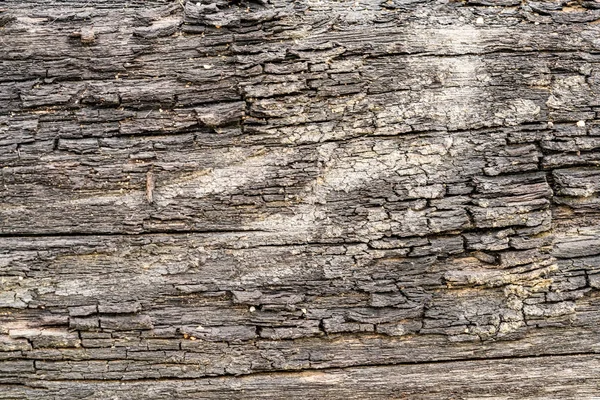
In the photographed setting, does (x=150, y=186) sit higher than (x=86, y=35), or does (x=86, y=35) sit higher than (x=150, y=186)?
(x=86, y=35)

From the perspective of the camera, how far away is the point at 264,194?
2.14 meters

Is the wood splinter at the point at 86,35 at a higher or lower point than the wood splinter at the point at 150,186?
higher

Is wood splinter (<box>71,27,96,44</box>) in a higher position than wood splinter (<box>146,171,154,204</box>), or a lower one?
higher

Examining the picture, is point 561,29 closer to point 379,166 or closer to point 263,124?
point 379,166

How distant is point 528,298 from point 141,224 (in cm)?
165

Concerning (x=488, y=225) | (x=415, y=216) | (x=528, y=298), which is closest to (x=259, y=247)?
(x=415, y=216)

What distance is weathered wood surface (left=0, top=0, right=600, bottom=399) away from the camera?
2.14 metres

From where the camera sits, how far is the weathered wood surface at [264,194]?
2.14 m

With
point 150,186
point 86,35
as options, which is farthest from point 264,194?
point 86,35

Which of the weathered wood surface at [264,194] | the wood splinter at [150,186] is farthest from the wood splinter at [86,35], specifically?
the wood splinter at [150,186]

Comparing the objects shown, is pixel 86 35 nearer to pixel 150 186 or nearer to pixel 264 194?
pixel 150 186

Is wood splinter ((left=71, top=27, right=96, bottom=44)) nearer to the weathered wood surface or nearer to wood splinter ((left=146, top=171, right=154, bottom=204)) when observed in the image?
the weathered wood surface

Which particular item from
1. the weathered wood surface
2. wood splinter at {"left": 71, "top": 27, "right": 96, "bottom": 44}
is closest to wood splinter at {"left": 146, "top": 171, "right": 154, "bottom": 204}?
the weathered wood surface

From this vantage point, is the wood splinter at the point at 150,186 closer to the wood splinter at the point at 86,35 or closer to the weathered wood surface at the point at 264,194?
the weathered wood surface at the point at 264,194
